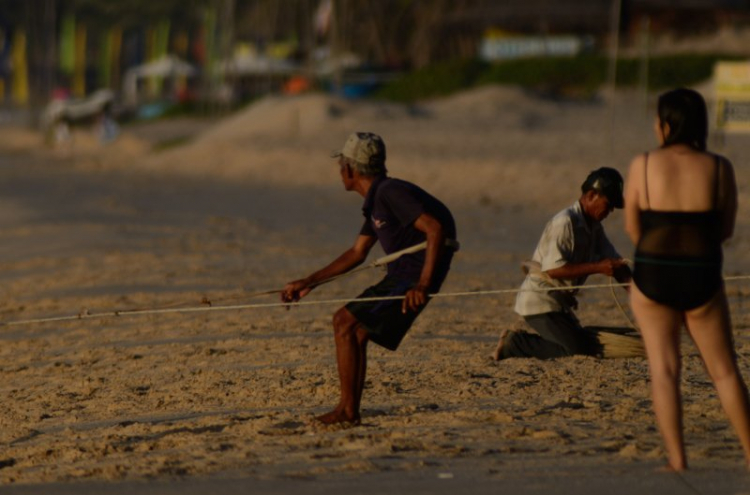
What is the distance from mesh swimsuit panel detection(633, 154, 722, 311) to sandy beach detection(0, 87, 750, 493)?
0.81 m

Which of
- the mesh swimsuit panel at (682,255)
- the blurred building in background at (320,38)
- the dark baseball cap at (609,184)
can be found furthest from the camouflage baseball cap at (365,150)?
the blurred building in background at (320,38)

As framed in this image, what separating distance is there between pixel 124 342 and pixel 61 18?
4258 inches

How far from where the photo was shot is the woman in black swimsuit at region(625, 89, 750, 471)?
5496 mm

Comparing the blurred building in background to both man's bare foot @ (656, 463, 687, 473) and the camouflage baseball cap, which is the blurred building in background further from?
man's bare foot @ (656, 463, 687, 473)

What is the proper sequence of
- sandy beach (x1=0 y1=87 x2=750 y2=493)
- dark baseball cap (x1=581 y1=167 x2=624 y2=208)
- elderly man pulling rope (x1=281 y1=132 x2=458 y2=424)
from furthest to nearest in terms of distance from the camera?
1. dark baseball cap (x1=581 y1=167 x2=624 y2=208)
2. elderly man pulling rope (x1=281 y1=132 x2=458 y2=424)
3. sandy beach (x1=0 y1=87 x2=750 y2=493)

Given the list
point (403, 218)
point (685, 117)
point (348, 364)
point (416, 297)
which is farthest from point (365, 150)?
point (685, 117)

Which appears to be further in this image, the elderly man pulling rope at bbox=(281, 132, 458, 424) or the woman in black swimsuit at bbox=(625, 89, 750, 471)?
the elderly man pulling rope at bbox=(281, 132, 458, 424)

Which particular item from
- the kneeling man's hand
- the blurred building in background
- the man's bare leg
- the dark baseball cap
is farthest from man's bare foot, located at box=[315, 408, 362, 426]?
the blurred building in background

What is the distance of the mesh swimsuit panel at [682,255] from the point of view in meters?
5.50

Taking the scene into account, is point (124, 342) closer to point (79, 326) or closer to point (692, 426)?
point (79, 326)

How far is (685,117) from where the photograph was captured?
553 cm

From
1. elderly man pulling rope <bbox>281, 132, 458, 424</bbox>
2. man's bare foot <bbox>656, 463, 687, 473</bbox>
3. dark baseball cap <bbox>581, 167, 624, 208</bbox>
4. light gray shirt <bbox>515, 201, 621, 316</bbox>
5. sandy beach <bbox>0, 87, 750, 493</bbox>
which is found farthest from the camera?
light gray shirt <bbox>515, 201, 621, 316</bbox>

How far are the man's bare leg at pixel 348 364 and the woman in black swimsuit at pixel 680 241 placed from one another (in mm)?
1573

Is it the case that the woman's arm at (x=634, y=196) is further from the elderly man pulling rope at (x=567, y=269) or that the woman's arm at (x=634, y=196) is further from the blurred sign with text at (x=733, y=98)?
the blurred sign with text at (x=733, y=98)
